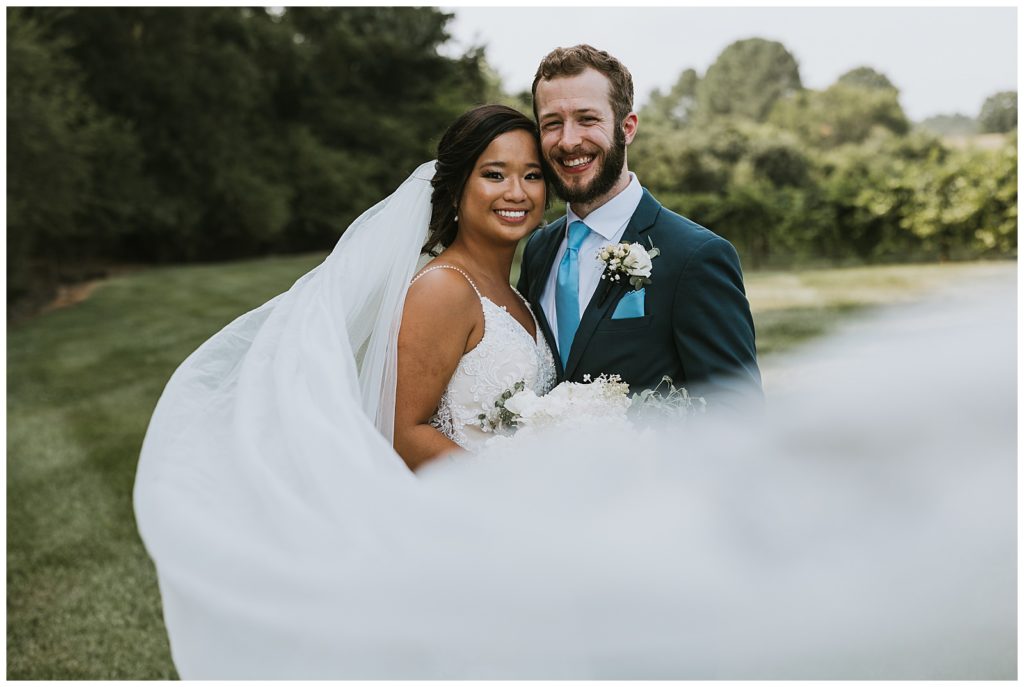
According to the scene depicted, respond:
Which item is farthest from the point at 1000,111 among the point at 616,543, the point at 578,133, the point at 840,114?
the point at 616,543

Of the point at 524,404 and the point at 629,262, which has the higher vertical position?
the point at 629,262

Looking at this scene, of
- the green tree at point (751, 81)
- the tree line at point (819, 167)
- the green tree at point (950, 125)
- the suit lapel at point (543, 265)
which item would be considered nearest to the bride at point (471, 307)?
the suit lapel at point (543, 265)

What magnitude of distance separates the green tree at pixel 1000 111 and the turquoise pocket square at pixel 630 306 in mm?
19965

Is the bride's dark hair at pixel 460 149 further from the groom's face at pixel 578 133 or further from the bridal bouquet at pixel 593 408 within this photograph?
the bridal bouquet at pixel 593 408

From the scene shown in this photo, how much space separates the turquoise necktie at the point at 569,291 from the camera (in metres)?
3.35

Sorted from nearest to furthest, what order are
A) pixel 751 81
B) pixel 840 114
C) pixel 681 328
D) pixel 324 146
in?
pixel 681 328 < pixel 324 146 < pixel 840 114 < pixel 751 81

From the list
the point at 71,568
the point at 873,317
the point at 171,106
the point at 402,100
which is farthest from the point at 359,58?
the point at 71,568

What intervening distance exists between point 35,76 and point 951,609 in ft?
55.7

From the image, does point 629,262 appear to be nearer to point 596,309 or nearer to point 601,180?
point 596,309

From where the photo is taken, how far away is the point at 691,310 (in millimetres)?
3088

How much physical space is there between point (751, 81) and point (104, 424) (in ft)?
127

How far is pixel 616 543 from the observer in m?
2.40

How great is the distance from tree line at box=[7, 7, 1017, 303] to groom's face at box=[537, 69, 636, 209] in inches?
560

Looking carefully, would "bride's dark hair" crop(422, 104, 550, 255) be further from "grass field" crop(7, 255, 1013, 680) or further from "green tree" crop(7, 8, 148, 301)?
"green tree" crop(7, 8, 148, 301)
